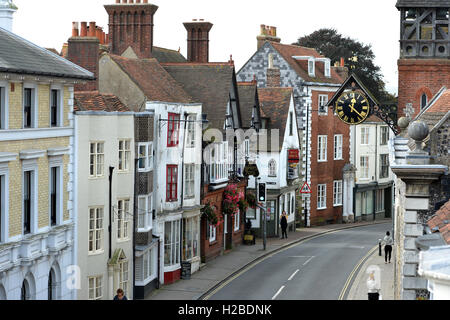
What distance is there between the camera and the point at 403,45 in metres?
39.5

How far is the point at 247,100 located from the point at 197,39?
16.7 ft

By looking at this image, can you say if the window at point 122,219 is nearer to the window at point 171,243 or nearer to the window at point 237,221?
the window at point 171,243

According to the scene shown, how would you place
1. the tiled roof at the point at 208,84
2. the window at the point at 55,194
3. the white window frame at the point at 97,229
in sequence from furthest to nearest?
the tiled roof at the point at 208,84 < the white window frame at the point at 97,229 < the window at the point at 55,194

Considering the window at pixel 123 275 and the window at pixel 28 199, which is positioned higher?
the window at pixel 28 199

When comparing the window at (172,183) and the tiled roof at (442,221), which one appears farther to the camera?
the window at (172,183)

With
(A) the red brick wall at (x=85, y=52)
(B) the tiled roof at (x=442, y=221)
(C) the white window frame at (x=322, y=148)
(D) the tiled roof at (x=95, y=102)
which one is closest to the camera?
(B) the tiled roof at (x=442, y=221)

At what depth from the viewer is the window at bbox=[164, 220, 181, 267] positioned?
38.9 metres

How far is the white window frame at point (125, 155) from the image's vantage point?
34.2m

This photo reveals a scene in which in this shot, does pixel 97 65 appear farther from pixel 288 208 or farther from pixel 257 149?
pixel 288 208

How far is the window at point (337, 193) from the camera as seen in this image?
68.9m

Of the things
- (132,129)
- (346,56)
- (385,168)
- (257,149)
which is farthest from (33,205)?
(346,56)

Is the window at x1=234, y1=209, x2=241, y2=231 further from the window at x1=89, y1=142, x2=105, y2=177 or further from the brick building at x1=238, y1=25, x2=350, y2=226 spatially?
the window at x1=89, y1=142, x2=105, y2=177

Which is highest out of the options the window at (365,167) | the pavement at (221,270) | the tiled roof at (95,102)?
the tiled roof at (95,102)

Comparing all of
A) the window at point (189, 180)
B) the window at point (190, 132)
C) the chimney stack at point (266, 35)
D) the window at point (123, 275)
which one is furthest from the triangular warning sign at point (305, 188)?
the window at point (123, 275)
